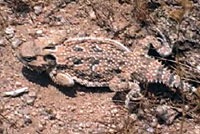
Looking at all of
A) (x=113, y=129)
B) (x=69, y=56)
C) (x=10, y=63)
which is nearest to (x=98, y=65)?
(x=69, y=56)

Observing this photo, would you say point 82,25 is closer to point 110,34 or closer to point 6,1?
point 110,34

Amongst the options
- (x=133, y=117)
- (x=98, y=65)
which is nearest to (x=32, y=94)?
(x=98, y=65)

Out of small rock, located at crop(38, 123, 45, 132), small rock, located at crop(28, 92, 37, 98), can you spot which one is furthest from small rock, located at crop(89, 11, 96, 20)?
small rock, located at crop(38, 123, 45, 132)

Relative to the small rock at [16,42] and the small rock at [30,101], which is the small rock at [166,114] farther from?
the small rock at [16,42]

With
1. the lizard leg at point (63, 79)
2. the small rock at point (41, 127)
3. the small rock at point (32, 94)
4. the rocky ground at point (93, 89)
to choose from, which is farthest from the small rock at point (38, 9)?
the small rock at point (41, 127)

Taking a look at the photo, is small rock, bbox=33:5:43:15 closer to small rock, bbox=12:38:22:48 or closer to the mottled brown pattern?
small rock, bbox=12:38:22:48

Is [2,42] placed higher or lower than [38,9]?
lower

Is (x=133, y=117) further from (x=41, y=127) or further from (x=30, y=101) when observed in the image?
(x=30, y=101)
